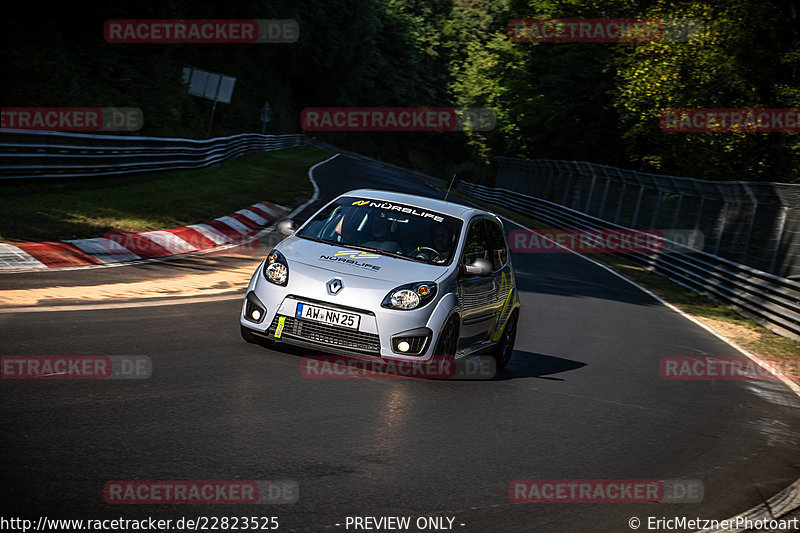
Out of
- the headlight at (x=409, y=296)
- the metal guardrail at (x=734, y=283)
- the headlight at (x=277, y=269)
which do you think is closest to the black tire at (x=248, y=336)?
the headlight at (x=277, y=269)

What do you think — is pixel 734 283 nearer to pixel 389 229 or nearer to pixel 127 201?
pixel 127 201

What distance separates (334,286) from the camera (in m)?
7.83

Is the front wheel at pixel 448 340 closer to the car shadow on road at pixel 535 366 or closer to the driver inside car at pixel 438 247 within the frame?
the driver inside car at pixel 438 247

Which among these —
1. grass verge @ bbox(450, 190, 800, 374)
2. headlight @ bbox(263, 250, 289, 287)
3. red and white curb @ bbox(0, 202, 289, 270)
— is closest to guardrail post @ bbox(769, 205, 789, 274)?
grass verge @ bbox(450, 190, 800, 374)

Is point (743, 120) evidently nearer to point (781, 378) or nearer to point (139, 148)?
point (139, 148)

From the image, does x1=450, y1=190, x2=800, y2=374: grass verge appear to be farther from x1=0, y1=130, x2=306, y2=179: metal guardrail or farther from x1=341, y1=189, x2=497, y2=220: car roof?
x1=0, y1=130, x2=306, y2=179: metal guardrail

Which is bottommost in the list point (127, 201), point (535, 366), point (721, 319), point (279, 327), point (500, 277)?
point (721, 319)

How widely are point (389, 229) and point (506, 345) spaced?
190 cm

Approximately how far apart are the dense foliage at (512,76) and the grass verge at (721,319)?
398 inches

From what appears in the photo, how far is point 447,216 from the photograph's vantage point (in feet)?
30.1

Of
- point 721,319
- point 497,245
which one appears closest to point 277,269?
point 497,245

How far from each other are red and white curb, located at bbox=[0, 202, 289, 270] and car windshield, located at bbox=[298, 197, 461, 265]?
4414 millimetres

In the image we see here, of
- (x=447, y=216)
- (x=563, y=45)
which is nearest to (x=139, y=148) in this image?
(x=447, y=216)

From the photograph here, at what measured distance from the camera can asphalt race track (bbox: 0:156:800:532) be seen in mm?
4961
